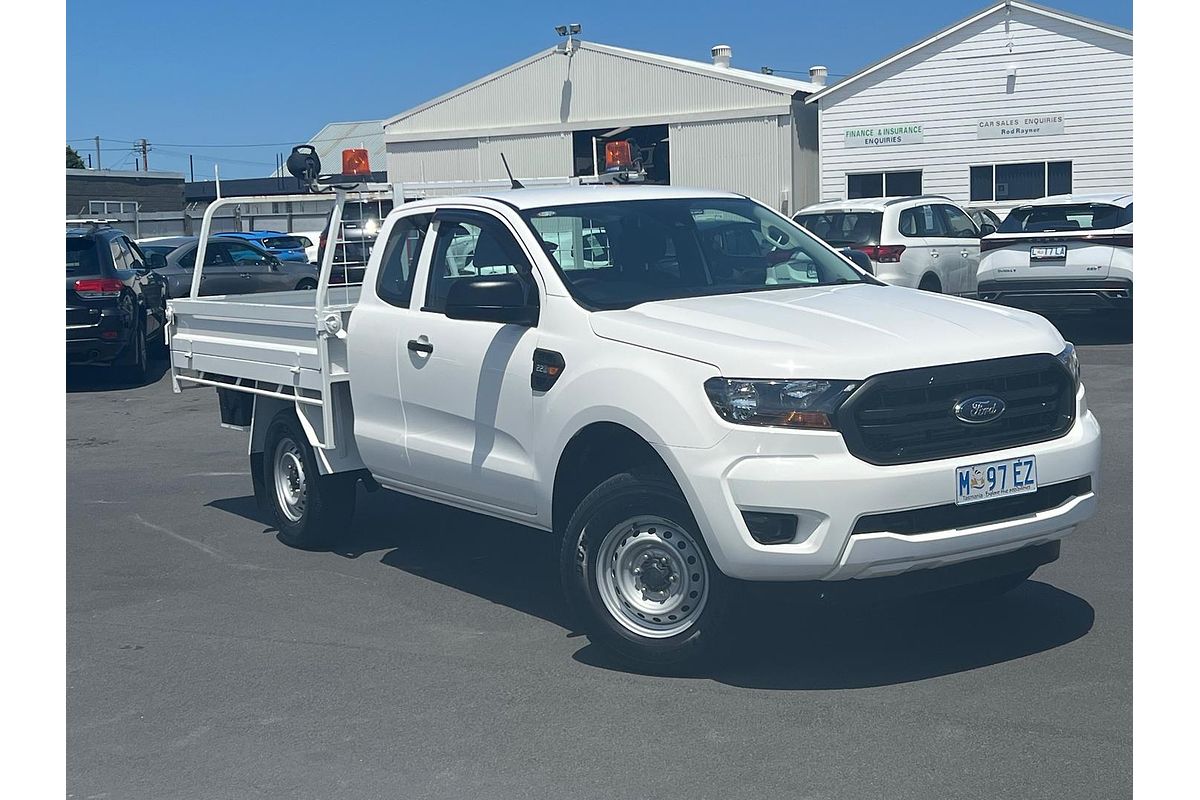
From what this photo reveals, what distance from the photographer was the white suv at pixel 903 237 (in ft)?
54.1

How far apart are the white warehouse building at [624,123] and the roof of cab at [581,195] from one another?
82.2 ft

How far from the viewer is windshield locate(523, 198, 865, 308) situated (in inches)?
241

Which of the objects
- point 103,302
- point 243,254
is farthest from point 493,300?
point 243,254

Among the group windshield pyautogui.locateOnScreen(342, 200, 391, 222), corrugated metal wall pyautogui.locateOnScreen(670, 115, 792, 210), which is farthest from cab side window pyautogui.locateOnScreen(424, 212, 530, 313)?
corrugated metal wall pyautogui.locateOnScreen(670, 115, 792, 210)

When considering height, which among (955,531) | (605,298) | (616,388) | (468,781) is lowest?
(468,781)

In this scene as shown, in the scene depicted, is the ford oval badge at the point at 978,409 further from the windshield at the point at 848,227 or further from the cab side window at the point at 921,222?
the cab side window at the point at 921,222

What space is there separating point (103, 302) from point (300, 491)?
346 inches

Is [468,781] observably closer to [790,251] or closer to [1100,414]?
[790,251]

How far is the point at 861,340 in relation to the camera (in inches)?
203

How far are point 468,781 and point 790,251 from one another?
129 inches

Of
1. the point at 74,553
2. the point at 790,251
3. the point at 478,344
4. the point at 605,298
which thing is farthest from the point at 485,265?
the point at 74,553

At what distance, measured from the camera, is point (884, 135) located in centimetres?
3097

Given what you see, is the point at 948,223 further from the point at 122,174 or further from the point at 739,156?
the point at 122,174

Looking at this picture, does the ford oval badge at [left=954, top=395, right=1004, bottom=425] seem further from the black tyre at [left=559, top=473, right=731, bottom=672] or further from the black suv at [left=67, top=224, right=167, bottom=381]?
the black suv at [left=67, top=224, right=167, bottom=381]
